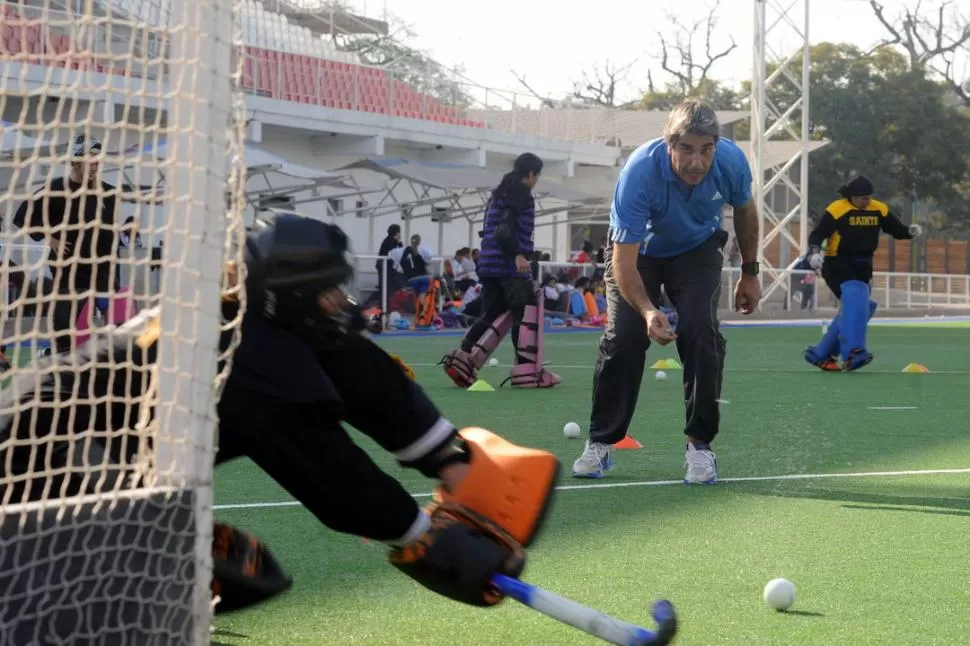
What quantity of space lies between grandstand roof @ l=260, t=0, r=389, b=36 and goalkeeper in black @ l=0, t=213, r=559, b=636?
33.0 meters

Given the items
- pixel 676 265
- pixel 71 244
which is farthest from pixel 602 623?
pixel 676 265

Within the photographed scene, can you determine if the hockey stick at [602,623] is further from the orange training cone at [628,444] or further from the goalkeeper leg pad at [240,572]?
the orange training cone at [628,444]

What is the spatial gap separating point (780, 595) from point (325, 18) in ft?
122

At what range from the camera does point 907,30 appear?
63750 mm

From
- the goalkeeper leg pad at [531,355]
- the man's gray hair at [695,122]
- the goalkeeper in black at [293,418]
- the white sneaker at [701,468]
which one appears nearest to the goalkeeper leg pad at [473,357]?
the goalkeeper leg pad at [531,355]

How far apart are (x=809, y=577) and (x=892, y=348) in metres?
15.1

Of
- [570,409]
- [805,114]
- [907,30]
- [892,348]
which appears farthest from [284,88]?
[907,30]

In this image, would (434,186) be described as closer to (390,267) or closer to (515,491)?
(390,267)

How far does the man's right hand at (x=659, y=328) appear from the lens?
6.38 metres

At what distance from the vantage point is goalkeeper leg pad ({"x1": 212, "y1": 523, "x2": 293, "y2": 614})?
3.72 meters

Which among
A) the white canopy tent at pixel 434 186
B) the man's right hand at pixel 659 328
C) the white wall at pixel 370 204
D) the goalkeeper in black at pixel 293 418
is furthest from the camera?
the white wall at pixel 370 204

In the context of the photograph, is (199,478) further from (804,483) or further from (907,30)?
(907,30)

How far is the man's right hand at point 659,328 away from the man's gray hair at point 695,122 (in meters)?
0.69

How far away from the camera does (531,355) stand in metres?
12.5
